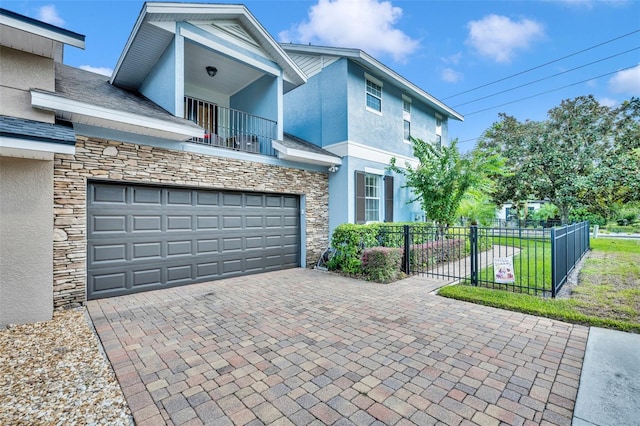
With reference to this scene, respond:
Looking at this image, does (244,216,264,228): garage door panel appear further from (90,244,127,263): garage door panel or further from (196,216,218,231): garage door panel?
(90,244,127,263): garage door panel

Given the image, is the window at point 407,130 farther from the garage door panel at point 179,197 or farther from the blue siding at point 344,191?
the garage door panel at point 179,197

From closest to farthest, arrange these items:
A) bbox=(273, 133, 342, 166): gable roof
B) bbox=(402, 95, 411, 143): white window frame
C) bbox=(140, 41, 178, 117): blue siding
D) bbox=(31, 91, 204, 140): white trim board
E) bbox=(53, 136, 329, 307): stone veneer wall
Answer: bbox=(31, 91, 204, 140): white trim board < bbox=(53, 136, 329, 307): stone veneer wall < bbox=(140, 41, 178, 117): blue siding < bbox=(273, 133, 342, 166): gable roof < bbox=(402, 95, 411, 143): white window frame

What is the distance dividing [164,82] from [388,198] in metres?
8.03

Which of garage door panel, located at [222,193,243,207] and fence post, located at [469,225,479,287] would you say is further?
garage door panel, located at [222,193,243,207]

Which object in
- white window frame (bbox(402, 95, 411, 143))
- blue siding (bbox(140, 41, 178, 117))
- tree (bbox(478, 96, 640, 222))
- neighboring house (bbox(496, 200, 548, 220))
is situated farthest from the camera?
neighboring house (bbox(496, 200, 548, 220))

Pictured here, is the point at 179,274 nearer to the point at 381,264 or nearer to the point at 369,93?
the point at 381,264

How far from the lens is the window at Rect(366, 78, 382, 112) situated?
1063 cm

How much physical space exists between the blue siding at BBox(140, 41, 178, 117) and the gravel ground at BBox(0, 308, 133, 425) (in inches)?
199

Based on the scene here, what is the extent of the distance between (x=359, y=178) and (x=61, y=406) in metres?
8.74

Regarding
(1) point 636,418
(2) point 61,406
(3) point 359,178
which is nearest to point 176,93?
(3) point 359,178

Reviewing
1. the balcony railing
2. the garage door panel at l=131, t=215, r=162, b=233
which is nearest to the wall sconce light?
the balcony railing

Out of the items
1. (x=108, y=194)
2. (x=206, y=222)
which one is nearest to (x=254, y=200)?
(x=206, y=222)

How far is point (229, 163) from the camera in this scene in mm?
7508

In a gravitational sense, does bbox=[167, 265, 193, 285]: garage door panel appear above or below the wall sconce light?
below
